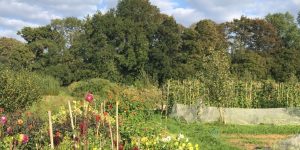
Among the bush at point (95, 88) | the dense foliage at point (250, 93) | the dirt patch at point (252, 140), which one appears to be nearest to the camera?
the dirt patch at point (252, 140)

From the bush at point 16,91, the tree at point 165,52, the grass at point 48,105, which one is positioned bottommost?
the grass at point 48,105

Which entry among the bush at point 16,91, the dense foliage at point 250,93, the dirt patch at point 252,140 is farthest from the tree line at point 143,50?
the dirt patch at point 252,140

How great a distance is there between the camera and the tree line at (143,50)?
129 feet

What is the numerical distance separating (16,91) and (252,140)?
7769mm

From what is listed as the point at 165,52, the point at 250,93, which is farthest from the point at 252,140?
the point at 165,52

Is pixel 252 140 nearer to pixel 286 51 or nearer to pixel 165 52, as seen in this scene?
pixel 165 52

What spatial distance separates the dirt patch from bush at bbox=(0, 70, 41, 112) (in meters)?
6.83

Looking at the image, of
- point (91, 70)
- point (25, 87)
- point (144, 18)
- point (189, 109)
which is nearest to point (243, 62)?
point (144, 18)

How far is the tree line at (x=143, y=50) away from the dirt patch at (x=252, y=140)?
74.3 ft

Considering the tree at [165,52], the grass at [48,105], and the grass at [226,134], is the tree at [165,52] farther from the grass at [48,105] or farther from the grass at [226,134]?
the grass at [226,134]

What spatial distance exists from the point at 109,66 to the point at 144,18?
22.4ft

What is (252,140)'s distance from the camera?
1325cm

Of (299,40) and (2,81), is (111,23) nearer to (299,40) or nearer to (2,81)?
(299,40)

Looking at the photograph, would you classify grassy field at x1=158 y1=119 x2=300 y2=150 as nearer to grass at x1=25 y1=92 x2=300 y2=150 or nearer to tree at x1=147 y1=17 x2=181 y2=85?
grass at x1=25 y1=92 x2=300 y2=150
